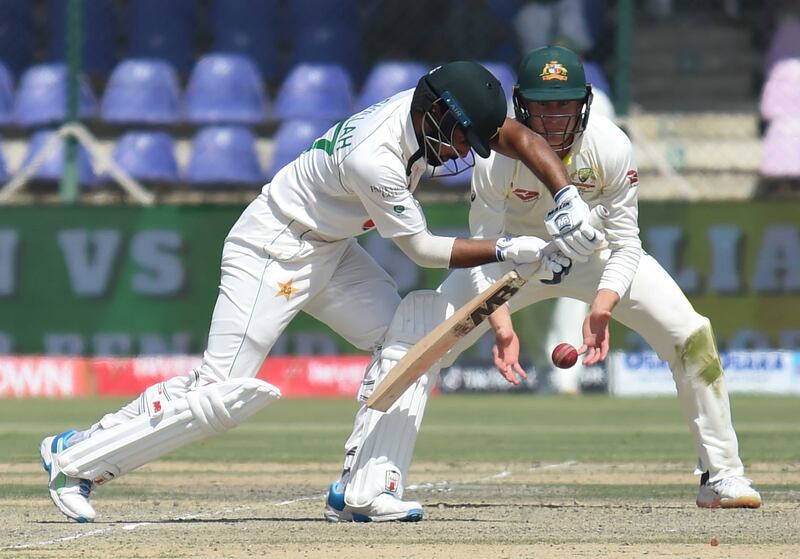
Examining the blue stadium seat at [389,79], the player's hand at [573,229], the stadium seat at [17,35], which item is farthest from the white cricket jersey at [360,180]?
the stadium seat at [17,35]

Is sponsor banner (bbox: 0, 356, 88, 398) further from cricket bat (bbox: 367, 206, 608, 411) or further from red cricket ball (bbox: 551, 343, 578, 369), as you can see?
red cricket ball (bbox: 551, 343, 578, 369)

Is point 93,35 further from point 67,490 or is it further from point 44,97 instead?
point 67,490

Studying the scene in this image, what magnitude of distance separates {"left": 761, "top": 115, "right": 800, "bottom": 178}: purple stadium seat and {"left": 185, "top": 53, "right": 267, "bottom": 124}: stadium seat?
504 cm

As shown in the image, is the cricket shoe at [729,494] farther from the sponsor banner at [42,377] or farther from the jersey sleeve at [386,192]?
the sponsor banner at [42,377]

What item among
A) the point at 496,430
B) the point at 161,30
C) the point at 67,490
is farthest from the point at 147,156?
the point at 67,490

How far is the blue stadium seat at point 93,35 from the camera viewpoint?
1656cm

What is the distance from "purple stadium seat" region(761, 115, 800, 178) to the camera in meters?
14.5

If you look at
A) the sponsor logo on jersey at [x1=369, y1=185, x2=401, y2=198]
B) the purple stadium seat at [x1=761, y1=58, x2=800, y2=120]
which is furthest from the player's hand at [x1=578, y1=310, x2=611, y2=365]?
the purple stadium seat at [x1=761, y1=58, x2=800, y2=120]

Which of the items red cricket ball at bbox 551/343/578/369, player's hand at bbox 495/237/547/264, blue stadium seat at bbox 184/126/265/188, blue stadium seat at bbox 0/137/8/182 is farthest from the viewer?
blue stadium seat at bbox 184/126/265/188

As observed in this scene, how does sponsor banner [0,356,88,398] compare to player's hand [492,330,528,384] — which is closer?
player's hand [492,330,528,384]

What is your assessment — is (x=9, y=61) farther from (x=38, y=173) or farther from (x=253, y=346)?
(x=253, y=346)

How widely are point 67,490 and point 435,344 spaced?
1430 millimetres

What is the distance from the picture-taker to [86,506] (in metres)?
5.60

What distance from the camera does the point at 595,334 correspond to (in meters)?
5.69
